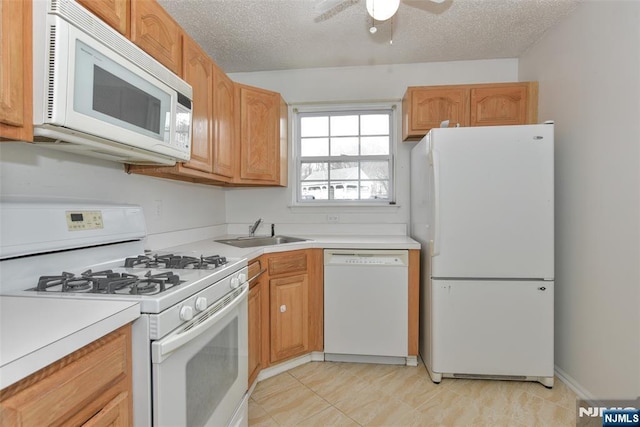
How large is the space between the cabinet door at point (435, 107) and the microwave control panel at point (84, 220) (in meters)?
2.29

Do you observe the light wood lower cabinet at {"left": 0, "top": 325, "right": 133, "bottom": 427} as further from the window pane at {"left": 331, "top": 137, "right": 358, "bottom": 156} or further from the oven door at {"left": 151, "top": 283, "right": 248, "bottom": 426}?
the window pane at {"left": 331, "top": 137, "right": 358, "bottom": 156}

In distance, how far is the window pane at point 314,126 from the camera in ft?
10.4

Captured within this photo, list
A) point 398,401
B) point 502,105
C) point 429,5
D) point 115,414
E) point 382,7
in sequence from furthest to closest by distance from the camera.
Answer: point 502,105 < point 429,5 < point 398,401 < point 382,7 < point 115,414

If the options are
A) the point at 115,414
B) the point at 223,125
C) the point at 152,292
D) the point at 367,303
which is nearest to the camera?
the point at 115,414

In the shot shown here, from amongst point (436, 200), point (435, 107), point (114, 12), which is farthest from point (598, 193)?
point (114, 12)

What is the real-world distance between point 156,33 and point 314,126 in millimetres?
1841

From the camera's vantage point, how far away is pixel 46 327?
2.48ft

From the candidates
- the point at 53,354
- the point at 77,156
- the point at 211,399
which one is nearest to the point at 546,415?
the point at 211,399

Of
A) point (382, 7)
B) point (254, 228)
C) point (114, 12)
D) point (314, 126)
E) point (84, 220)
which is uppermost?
point (382, 7)

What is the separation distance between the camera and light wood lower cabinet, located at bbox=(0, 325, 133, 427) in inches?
24.3

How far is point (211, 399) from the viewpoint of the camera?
1274 millimetres

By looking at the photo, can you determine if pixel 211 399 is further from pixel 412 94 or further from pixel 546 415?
pixel 412 94

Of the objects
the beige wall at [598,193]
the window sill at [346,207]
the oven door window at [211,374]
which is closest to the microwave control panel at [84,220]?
the oven door window at [211,374]

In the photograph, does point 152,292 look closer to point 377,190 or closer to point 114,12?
point 114,12
